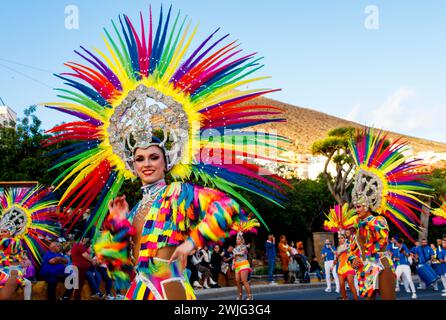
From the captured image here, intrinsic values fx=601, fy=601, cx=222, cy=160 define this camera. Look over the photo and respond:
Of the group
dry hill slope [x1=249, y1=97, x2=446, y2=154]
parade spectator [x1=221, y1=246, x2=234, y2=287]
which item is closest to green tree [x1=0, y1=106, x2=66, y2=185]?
parade spectator [x1=221, y1=246, x2=234, y2=287]

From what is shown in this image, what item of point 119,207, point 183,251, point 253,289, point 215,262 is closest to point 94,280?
point 215,262

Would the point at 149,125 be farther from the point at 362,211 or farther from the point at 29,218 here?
the point at 29,218

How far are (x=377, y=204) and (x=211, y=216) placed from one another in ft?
16.7

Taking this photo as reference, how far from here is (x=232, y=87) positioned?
524cm

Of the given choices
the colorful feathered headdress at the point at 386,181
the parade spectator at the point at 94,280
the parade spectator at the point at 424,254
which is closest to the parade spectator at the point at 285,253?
the parade spectator at the point at 424,254

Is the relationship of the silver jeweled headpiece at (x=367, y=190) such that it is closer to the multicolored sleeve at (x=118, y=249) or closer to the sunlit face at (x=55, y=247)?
the multicolored sleeve at (x=118, y=249)

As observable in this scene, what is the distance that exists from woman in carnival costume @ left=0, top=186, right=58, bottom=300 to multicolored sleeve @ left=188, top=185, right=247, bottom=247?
643 centimetres

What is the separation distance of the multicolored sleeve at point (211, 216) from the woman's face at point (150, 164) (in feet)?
1.51

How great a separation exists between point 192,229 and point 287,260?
1607 cm

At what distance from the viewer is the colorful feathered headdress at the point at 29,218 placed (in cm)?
1075

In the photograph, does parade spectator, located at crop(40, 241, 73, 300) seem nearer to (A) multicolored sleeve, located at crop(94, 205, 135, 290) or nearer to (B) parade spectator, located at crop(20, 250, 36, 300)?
(B) parade spectator, located at crop(20, 250, 36, 300)

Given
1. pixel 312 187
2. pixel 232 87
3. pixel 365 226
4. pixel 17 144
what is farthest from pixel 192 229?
pixel 312 187

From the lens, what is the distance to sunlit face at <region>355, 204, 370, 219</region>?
871 centimetres
